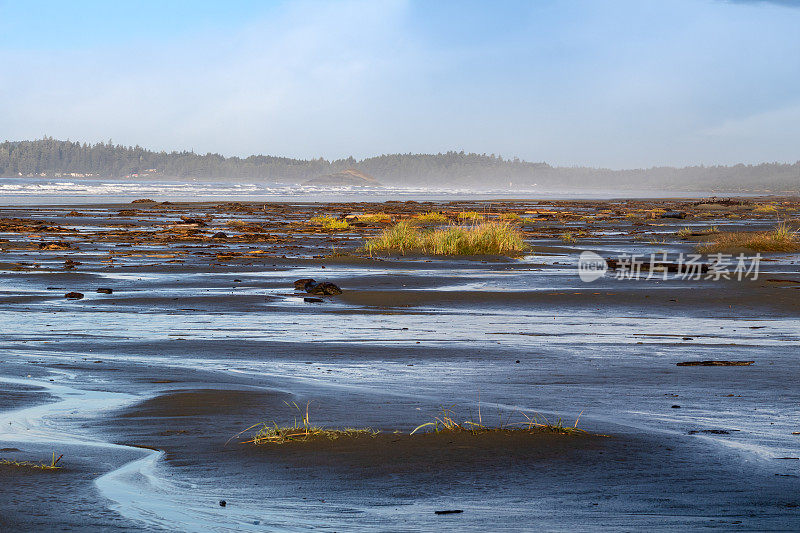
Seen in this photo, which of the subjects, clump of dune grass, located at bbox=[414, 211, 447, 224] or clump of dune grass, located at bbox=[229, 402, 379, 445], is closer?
clump of dune grass, located at bbox=[229, 402, 379, 445]

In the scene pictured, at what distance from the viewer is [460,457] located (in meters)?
5.48

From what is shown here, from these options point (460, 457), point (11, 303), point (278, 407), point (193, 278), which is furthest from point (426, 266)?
point (460, 457)

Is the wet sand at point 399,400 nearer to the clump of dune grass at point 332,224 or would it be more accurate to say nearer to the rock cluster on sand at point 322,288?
the rock cluster on sand at point 322,288

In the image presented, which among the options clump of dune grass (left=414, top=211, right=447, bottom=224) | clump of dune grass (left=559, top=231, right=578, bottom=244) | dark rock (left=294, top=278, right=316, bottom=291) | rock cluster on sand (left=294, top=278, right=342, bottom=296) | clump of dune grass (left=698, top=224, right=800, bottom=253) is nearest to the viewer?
rock cluster on sand (left=294, top=278, right=342, bottom=296)

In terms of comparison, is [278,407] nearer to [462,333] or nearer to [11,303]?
[462,333]

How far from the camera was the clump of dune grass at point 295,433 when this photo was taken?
585cm

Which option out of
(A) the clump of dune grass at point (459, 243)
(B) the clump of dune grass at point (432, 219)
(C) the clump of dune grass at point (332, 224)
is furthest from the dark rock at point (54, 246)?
(B) the clump of dune grass at point (432, 219)

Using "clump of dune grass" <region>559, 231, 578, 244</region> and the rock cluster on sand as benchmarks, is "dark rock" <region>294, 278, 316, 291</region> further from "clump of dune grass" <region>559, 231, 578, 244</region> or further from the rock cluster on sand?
"clump of dune grass" <region>559, 231, 578, 244</region>

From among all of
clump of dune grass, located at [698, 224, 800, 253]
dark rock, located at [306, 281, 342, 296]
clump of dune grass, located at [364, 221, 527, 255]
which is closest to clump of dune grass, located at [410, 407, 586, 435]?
dark rock, located at [306, 281, 342, 296]

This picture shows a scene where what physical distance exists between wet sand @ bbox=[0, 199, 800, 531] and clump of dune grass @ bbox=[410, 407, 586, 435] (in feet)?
0.42

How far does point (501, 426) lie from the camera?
6.23m

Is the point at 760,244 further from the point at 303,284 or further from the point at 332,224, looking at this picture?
the point at 332,224

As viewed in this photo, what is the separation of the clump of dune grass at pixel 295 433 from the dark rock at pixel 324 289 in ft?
31.5

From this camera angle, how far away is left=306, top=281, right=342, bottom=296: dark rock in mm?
15914
